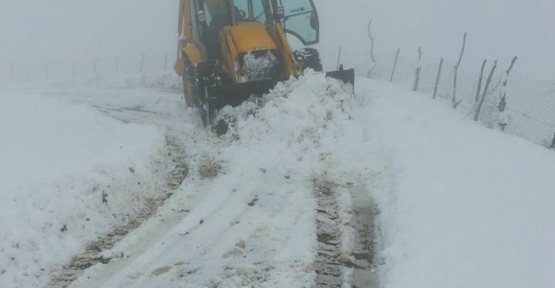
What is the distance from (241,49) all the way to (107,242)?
5204 mm

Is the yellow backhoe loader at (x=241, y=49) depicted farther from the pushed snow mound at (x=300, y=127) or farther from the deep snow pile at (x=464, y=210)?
the deep snow pile at (x=464, y=210)

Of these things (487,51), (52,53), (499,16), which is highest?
(499,16)

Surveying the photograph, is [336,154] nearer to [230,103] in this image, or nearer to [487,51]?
[230,103]

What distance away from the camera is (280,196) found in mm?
7000

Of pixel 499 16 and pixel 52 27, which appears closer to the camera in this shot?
pixel 499 16

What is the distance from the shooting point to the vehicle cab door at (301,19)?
11.3m

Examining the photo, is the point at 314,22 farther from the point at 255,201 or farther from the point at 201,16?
the point at 255,201

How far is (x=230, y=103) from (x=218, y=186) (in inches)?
105

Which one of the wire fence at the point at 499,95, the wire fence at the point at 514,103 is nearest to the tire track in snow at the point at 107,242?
the wire fence at the point at 499,95

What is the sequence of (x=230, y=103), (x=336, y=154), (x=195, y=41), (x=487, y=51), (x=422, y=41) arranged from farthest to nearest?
(x=422, y=41), (x=487, y=51), (x=195, y=41), (x=230, y=103), (x=336, y=154)

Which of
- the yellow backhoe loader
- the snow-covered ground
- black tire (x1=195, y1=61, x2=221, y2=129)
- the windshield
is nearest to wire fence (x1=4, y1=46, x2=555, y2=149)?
the yellow backhoe loader

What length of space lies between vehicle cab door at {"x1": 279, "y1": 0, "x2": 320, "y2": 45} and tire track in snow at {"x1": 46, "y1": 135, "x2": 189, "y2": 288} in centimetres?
440

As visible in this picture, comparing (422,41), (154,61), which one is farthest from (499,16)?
(154,61)

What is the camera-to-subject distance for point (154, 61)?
39219 millimetres
